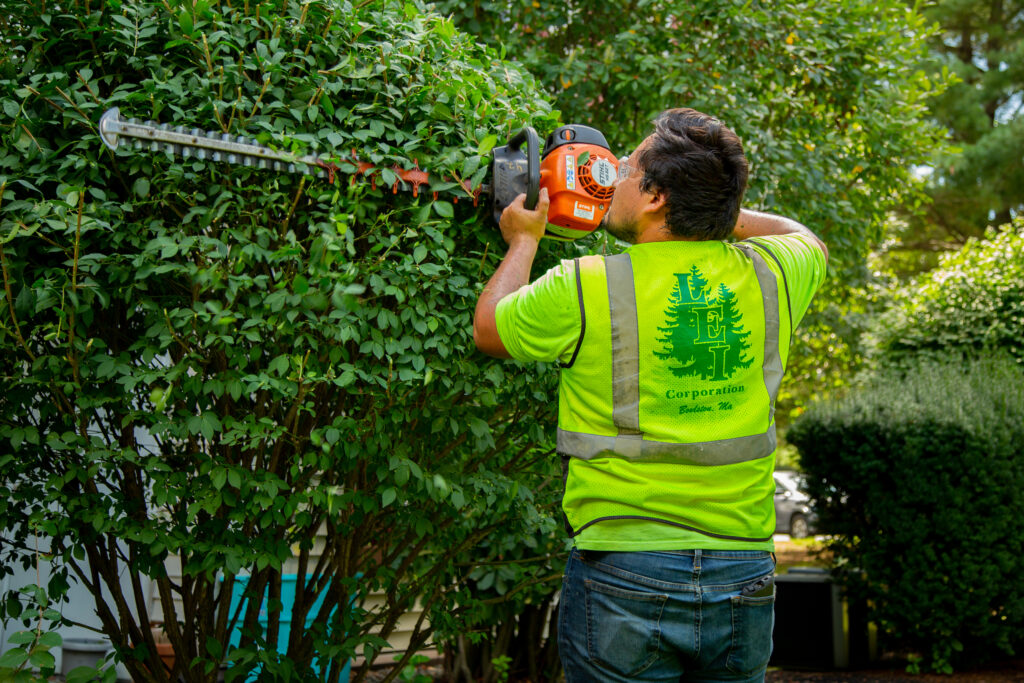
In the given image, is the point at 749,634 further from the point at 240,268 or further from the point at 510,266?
the point at 240,268

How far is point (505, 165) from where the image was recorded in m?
2.22

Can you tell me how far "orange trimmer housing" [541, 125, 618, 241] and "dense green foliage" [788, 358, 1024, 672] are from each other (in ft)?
15.1

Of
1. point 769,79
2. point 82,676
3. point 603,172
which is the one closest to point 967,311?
point 769,79

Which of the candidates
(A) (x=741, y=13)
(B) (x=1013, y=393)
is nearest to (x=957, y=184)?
(B) (x=1013, y=393)

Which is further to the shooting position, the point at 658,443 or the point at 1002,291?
the point at 1002,291

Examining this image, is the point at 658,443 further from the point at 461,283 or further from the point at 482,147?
the point at 482,147

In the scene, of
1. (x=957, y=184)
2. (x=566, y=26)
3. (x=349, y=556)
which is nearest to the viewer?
(x=349, y=556)

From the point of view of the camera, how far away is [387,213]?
2.27 m

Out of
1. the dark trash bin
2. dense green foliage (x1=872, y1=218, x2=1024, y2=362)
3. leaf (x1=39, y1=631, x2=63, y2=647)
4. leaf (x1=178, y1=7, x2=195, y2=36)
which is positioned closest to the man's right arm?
leaf (x1=178, y1=7, x2=195, y2=36)

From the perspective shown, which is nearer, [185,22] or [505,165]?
[185,22]

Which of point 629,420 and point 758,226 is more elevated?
point 758,226

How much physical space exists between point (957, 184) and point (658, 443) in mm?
16102

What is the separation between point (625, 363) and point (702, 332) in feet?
0.57

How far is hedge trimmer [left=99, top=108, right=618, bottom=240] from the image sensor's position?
210cm
